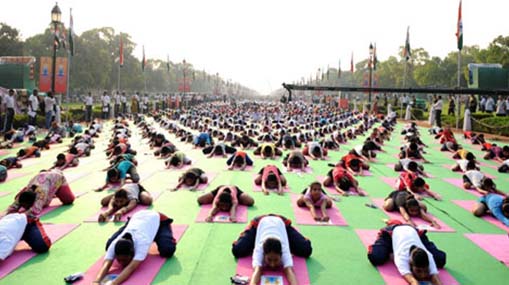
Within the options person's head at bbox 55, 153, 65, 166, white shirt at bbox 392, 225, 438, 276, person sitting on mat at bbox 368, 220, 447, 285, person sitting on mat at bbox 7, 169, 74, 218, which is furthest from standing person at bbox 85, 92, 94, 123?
white shirt at bbox 392, 225, 438, 276

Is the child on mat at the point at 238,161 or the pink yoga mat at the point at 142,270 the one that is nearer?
the pink yoga mat at the point at 142,270

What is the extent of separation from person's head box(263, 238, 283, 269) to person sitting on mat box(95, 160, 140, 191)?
18.7ft

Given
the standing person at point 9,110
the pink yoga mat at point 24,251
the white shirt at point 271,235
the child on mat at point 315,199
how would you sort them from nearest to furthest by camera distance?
the white shirt at point 271,235 → the pink yoga mat at point 24,251 → the child on mat at point 315,199 → the standing person at point 9,110

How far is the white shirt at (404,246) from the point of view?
5.10 m

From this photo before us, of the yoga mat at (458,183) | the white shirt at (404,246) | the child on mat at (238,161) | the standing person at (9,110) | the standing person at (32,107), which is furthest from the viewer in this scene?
the standing person at (32,107)

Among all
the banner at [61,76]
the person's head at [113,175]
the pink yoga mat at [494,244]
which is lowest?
the pink yoga mat at [494,244]

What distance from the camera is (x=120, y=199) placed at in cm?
780

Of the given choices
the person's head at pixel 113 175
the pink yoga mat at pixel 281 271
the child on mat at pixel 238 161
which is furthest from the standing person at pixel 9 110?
the pink yoga mat at pixel 281 271

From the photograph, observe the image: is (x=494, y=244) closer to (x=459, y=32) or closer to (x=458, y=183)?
(x=458, y=183)

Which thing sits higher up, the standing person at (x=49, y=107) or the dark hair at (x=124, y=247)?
the standing person at (x=49, y=107)

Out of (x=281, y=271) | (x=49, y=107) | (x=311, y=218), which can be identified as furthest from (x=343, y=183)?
(x=49, y=107)

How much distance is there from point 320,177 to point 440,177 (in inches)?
143

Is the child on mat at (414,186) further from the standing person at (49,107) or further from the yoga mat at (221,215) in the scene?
the standing person at (49,107)

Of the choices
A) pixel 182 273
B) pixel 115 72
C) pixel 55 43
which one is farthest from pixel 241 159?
pixel 115 72
